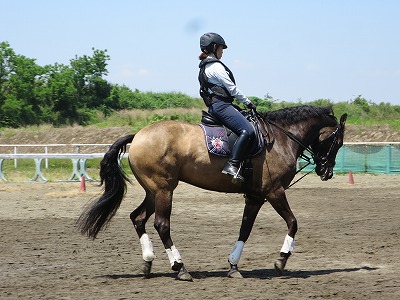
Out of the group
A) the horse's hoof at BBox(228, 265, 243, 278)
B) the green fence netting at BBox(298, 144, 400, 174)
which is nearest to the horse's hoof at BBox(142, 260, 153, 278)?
the horse's hoof at BBox(228, 265, 243, 278)

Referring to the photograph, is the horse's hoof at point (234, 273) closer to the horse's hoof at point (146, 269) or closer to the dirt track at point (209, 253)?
the dirt track at point (209, 253)

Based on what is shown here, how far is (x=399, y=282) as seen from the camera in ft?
27.5

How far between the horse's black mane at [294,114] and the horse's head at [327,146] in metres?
0.25

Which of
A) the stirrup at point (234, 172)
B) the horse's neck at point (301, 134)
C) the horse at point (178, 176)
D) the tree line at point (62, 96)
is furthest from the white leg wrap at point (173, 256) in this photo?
the tree line at point (62, 96)

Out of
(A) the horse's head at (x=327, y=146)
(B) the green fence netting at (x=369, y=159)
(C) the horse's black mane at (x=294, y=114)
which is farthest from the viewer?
(B) the green fence netting at (x=369, y=159)

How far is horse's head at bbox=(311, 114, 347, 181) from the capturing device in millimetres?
10469

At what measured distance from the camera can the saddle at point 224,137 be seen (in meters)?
9.40

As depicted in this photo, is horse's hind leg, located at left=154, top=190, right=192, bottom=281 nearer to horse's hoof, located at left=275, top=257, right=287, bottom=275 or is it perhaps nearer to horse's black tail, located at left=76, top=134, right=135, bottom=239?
horse's black tail, located at left=76, top=134, right=135, bottom=239

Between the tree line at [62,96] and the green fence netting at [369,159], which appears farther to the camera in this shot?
the tree line at [62,96]

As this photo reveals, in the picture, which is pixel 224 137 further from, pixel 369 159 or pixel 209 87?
pixel 369 159

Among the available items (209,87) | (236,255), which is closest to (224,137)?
(209,87)

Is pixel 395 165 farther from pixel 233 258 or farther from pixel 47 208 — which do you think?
pixel 233 258

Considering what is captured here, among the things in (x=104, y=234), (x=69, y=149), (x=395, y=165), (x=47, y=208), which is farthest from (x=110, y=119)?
(x=104, y=234)

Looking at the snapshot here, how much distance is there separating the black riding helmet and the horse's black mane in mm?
1209
